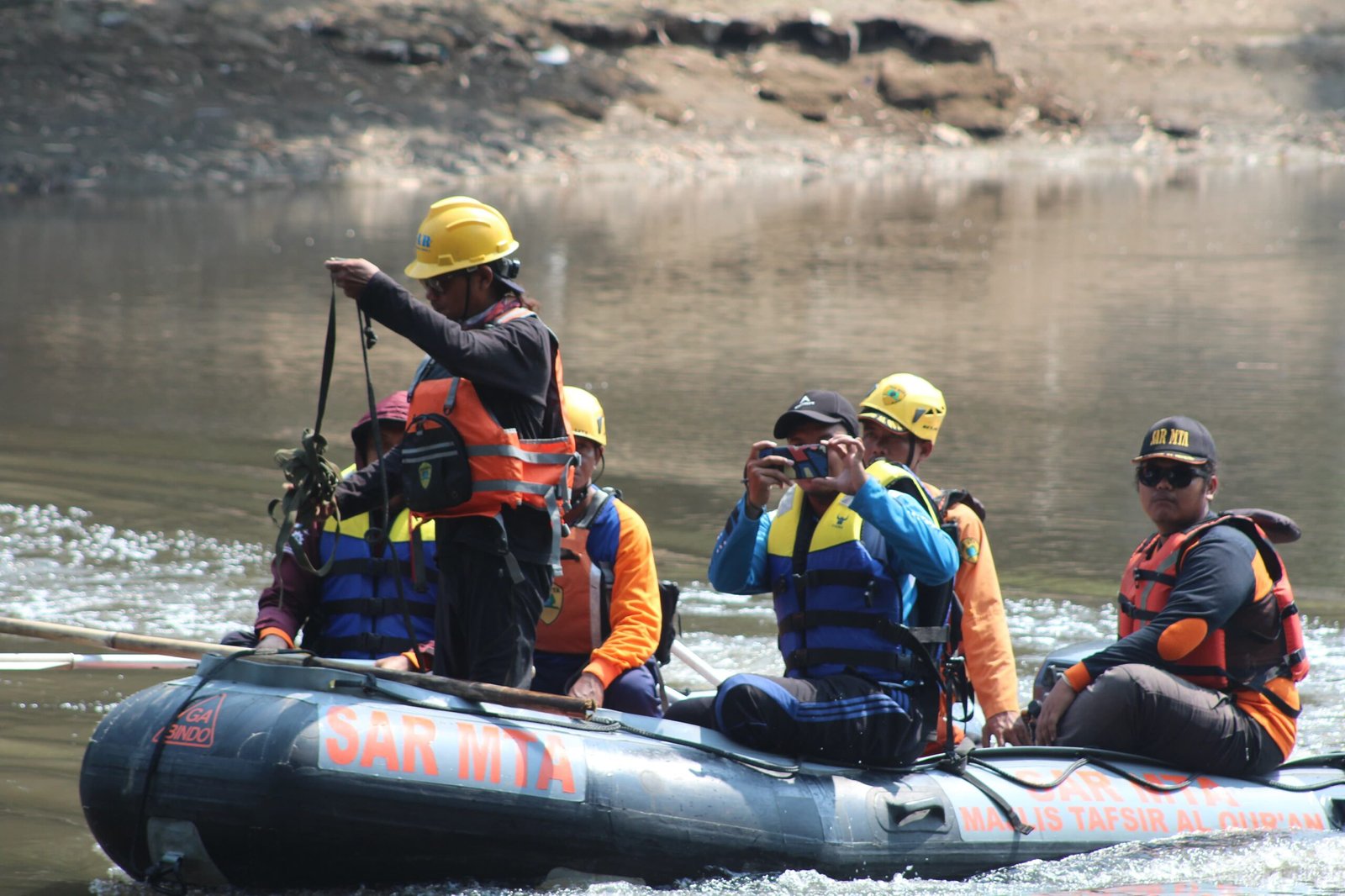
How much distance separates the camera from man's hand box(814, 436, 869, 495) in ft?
14.9

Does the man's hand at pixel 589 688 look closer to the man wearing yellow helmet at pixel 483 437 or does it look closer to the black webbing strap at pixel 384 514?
the man wearing yellow helmet at pixel 483 437

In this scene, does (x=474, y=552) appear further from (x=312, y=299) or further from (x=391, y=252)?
(x=391, y=252)

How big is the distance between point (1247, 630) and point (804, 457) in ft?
5.52

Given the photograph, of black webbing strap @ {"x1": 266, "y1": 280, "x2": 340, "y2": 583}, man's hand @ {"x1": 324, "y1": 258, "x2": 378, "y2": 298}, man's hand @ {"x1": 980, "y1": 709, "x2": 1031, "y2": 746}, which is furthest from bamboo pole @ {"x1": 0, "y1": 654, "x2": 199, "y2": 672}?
Answer: man's hand @ {"x1": 980, "y1": 709, "x2": 1031, "y2": 746}

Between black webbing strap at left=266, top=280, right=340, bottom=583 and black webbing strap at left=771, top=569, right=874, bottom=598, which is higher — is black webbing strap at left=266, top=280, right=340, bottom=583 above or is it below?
above

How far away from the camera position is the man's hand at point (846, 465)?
14.9ft

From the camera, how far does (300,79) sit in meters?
38.5

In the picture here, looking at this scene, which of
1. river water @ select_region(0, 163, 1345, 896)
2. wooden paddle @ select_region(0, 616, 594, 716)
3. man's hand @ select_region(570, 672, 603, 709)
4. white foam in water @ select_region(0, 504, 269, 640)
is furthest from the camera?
white foam in water @ select_region(0, 504, 269, 640)

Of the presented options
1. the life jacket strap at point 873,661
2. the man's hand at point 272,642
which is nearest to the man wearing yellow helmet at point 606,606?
the life jacket strap at point 873,661

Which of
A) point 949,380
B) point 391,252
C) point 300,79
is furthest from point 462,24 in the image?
point 949,380

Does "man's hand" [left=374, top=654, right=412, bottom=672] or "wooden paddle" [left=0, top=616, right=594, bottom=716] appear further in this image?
"man's hand" [left=374, top=654, right=412, bottom=672]

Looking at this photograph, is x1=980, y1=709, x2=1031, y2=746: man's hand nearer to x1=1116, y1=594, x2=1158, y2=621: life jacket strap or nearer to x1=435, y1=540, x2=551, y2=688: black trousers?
x1=1116, y1=594, x2=1158, y2=621: life jacket strap

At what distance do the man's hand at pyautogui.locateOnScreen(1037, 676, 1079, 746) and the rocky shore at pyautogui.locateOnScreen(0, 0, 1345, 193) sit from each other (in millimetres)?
29838

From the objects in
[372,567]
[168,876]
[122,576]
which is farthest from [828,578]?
[122,576]
